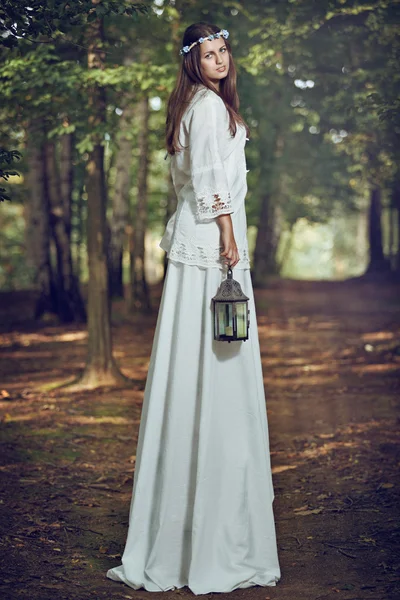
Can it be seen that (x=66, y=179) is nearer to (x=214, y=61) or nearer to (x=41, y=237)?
(x=41, y=237)

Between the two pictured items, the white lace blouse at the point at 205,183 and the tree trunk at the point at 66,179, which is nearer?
the white lace blouse at the point at 205,183

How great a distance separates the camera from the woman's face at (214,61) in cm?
423

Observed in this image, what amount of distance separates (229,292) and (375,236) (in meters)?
21.1

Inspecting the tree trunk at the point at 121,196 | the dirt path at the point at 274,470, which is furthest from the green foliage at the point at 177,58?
the tree trunk at the point at 121,196

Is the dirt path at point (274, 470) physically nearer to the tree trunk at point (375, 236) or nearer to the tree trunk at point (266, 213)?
the tree trunk at point (266, 213)

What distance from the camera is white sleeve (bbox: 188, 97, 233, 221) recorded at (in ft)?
13.6

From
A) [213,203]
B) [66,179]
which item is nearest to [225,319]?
[213,203]

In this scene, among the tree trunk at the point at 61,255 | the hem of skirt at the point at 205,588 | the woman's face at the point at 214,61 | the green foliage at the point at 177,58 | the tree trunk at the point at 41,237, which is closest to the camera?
the hem of skirt at the point at 205,588

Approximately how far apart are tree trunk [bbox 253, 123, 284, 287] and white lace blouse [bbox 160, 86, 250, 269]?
18.2m

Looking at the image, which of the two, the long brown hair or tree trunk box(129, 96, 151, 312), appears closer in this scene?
the long brown hair

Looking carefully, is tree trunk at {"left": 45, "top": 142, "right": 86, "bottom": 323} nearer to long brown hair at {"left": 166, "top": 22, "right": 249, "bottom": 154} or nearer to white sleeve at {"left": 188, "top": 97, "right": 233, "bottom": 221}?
long brown hair at {"left": 166, "top": 22, "right": 249, "bottom": 154}

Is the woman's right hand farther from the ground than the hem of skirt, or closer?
farther from the ground

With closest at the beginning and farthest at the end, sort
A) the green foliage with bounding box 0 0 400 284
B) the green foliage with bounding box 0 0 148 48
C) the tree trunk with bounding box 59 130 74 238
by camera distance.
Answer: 1. the green foliage with bounding box 0 0 148 48
2. the green foliage with bounding box 0 0 400 284
3. the tree trunk with bounding box 59 130 74 238

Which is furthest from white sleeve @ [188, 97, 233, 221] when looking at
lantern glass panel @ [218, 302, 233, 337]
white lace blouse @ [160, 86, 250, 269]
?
lantern glass panel @ [218, 302, 233, 337]
